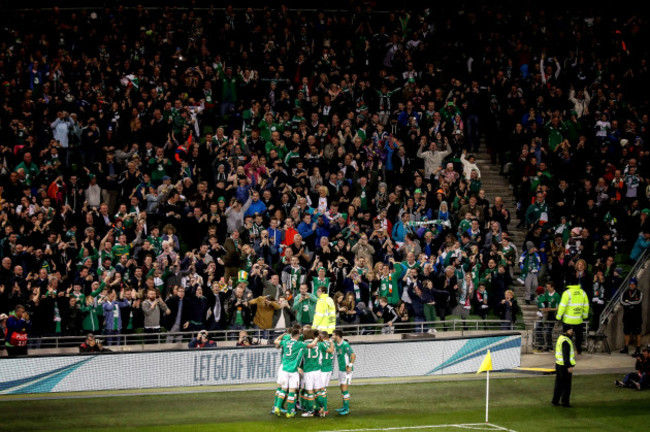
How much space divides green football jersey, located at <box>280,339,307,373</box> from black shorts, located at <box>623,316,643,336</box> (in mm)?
11256

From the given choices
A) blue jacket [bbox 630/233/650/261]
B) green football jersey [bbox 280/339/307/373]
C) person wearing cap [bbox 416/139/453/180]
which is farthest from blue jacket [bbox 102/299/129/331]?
blue jacket [bbox 630/233/650/261]

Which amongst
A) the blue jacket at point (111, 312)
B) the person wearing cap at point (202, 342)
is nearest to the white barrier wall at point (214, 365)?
the person wearing cap at point (202, 342)

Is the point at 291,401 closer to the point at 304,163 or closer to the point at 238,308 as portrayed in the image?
the point at 238,308

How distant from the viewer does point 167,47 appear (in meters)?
32.5

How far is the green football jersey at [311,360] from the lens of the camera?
20250mm

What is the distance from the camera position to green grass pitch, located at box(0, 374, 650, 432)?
19594mm

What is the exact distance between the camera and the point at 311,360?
20281 millimetres

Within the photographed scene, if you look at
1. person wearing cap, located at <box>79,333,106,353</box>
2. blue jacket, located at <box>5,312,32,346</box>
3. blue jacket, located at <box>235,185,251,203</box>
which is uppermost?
blue jacket, located at <box>235,185,251,203</box>

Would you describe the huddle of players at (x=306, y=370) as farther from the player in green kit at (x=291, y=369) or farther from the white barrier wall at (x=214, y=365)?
the white barrier wall at (x=214, y=365)

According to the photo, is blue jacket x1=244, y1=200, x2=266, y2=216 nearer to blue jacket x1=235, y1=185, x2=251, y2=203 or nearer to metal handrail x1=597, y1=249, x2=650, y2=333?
blue jacket x1=235, y1=185, x2=251, y2=203

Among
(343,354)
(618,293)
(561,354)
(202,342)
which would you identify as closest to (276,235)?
(202,342)

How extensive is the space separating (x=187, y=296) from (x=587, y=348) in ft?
37.3

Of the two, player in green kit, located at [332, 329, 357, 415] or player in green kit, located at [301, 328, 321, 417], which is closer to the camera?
player in green kit, located at [301, 328, 321, 417]

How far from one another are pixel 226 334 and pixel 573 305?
27.2 ft
